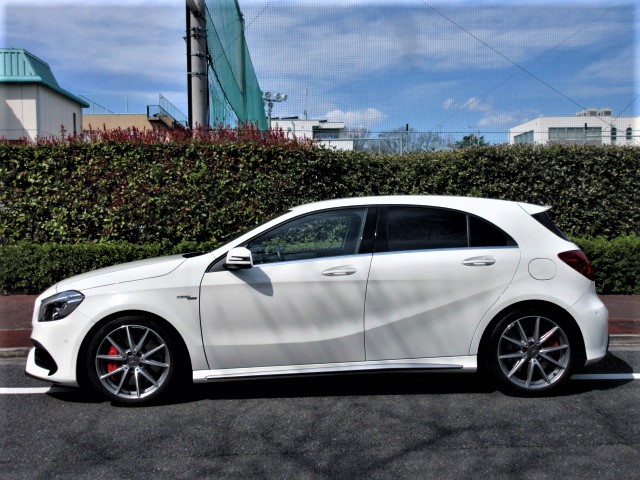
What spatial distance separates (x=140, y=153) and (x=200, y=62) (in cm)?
188

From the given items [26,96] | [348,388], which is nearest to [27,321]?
[348,388]

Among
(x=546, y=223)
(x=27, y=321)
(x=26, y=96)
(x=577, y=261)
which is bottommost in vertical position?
(x=27, y=321)

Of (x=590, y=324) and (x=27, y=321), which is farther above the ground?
(x=590, y=324)

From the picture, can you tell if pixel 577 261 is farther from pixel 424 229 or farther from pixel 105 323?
pixel 105 323

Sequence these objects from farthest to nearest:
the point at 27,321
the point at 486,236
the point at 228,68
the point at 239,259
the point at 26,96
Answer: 1. the point at 26,96
2. the point at 228,68
3. the point at 27,321
4. the point at 486,236
5. the point at 239,259

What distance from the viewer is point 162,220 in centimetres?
909

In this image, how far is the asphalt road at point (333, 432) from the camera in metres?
3.56

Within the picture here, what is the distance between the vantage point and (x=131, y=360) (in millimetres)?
4531

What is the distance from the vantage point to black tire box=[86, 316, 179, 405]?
4.50 meters

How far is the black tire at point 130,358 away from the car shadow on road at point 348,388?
7.2 inches

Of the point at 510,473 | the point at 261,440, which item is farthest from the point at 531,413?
the point at 261,440

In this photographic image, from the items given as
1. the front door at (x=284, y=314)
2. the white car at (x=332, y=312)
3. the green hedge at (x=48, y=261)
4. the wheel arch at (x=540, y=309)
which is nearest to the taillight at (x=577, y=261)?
the white car at (x=332, y=312)

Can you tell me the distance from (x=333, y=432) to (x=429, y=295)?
1300 mm

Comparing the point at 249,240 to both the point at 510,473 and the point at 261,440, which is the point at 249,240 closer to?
the point at 261,440
